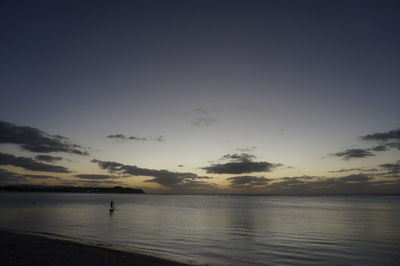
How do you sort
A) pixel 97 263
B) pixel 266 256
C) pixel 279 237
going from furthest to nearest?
pixel 279 237 → pixel 266 256 → pixel 97 263

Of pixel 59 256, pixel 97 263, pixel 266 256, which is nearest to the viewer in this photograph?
pixel 97 263

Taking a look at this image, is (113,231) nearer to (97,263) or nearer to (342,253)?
(97,263)

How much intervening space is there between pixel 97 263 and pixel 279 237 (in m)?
27.1

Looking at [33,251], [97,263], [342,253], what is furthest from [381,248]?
[33,251]

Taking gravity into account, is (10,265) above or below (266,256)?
above

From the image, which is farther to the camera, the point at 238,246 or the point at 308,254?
the point at 238,246

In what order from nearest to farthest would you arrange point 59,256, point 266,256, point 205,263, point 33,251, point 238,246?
point 59,256
point 33,251
point 205,263
point 266,256
point 238,246

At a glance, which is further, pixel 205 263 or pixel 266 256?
pixel 266 256

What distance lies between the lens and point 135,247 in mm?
28766

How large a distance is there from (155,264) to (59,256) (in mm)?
6528

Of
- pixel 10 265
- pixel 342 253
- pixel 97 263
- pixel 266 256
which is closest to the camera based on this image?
pixel 10 265

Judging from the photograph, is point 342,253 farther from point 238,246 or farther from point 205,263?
point 205,263

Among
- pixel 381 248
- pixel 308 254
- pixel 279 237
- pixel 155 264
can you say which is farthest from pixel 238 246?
pixel 381 248

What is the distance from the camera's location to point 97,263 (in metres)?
17.7
